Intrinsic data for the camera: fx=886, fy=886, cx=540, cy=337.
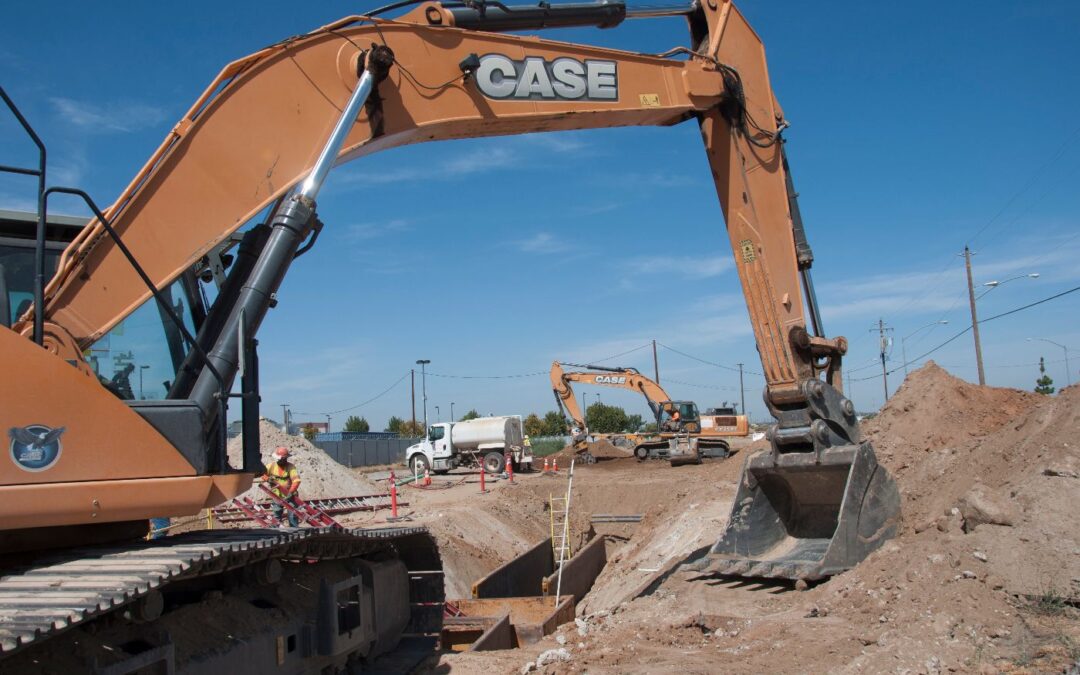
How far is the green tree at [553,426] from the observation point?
82125mm

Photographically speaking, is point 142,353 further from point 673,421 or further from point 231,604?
point 673,421

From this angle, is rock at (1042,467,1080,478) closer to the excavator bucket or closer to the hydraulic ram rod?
the excavator bucket

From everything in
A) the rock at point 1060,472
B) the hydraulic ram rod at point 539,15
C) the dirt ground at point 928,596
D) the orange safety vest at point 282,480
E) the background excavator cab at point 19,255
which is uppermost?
the hydraulic ram rod at point 539,15

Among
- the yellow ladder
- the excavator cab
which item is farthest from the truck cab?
the yellow ladder

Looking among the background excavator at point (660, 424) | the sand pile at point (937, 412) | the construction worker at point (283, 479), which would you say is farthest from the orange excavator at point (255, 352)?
the background excavator at point (660, 424)

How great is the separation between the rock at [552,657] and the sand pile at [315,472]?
619 inches

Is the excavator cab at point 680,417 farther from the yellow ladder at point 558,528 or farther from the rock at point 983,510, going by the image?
the rock at point 983,510

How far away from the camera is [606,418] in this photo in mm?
81125

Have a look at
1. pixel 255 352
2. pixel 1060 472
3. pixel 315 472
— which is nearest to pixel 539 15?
pixel 255 352

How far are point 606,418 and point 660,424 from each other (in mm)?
46882

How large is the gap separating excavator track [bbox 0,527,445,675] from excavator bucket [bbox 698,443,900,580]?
10.4 feet

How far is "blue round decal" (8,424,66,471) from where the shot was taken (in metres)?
3.82

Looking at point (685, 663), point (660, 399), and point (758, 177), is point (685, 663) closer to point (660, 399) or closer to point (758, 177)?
point (758, 177)

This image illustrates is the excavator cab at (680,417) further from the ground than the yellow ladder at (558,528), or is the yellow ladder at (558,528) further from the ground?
the excavator cab at (680,417)
